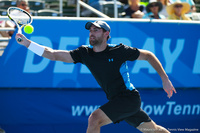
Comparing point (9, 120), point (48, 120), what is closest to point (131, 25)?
point (48, 120)

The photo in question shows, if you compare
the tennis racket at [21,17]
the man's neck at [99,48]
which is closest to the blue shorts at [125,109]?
the man's neck at [99,48]

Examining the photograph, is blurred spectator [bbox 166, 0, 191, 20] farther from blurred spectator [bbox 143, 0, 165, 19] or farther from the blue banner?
the blue banner

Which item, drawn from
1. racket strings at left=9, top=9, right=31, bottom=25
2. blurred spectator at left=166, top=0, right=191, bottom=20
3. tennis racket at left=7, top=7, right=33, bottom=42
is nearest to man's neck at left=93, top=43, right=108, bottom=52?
tennis racket at left=7, top=7, right=33, bottom=42

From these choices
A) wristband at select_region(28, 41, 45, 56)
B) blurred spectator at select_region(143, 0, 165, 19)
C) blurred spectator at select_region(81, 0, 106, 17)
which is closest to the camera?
wristband at select_region(28, 41, 45, 56)

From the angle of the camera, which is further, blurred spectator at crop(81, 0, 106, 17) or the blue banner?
blurred spectator at crop(81, 0, 106, 17)

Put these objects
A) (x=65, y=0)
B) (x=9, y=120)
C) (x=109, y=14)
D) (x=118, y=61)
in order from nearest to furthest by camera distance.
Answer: (x=118, y=61) → (x=9, y=120) → (x=109, y=14) → (x=65, y=0)

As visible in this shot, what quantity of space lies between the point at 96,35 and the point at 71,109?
87.7 inches

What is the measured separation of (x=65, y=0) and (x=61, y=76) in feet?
18.2

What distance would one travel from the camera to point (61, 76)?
21.0ft

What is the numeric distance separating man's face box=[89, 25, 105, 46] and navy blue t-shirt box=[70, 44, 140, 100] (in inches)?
6.3

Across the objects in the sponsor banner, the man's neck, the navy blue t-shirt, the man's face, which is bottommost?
the sponsor banner

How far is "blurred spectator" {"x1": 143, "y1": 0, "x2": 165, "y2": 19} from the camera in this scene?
8305 millimetres

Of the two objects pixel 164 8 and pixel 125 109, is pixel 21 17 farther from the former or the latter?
pixel 164 8

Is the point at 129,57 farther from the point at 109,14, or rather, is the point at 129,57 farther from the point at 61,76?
the point at 109,14
